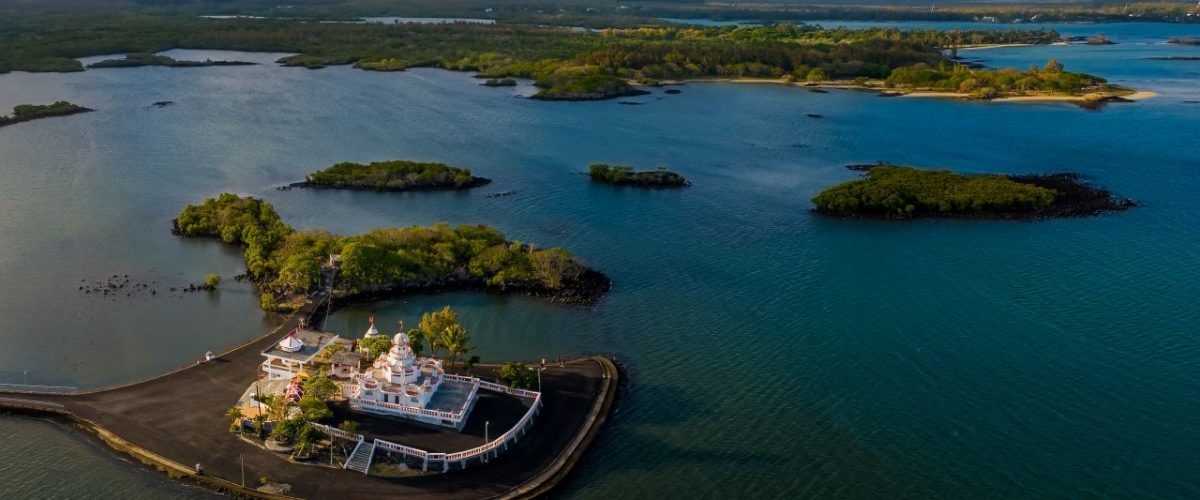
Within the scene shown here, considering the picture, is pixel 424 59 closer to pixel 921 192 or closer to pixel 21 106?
pixel 21 106

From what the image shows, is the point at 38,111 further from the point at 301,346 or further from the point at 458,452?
the point at 458,452

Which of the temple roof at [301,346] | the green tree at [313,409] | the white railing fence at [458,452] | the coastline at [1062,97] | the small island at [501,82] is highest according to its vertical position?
the small island at [501,82]

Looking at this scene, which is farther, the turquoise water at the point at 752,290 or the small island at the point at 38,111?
the small island at the point at 38,111

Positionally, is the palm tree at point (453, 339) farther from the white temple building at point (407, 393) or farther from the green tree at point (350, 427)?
the green tree at point (350, 427)

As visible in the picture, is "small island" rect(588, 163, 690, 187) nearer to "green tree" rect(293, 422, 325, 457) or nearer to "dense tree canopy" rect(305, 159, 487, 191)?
"dense tree canopy" rect(305, 159, 487, 191)

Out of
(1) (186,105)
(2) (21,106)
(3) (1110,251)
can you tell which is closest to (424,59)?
(1) (186,105)

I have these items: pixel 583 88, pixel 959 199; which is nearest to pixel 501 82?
pixel 583 88

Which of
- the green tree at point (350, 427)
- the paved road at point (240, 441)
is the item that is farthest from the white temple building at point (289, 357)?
the green tree at point (350, 427)
